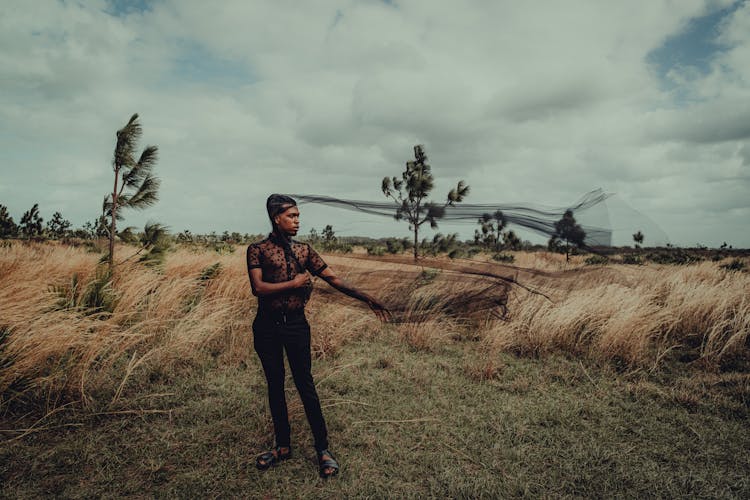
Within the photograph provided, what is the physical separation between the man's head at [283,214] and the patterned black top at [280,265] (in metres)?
0.08

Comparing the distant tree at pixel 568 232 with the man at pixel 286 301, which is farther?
the distant tree at pixel 568 232

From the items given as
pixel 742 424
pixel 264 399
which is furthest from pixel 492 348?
pixel 264 399

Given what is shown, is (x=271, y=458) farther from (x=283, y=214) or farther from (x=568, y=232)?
(x=568, y=232)

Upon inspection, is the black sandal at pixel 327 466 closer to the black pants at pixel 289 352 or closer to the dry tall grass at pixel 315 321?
the black pants at pixel 289 352

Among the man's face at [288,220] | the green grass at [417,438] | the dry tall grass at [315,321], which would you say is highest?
the man's face at [288,220]

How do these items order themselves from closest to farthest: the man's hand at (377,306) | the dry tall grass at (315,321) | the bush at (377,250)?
1. the man's hand at (377,306)
2. the dry tall grass at (315,321)
3. the bush at (377,250)

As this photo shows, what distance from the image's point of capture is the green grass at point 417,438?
2688 mm

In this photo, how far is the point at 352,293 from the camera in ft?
9.00

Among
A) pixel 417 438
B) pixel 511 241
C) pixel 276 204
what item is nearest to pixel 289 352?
pixel 276 204

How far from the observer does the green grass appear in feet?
8.82

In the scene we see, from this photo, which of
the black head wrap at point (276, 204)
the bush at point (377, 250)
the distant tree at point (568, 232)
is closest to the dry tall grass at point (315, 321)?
the distant tree at point (568, 232)

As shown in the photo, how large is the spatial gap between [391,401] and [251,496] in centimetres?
177

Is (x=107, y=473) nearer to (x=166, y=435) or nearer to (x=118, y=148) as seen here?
(x=166, y=435)

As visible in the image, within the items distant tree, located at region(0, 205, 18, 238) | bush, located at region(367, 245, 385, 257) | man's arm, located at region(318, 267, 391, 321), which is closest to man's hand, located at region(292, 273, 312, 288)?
man's arm, located at region(318, 267, 391, 321)
